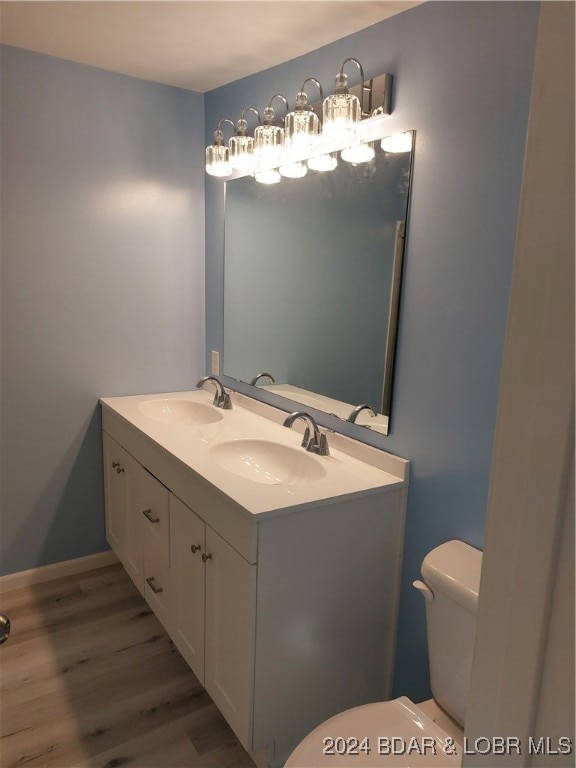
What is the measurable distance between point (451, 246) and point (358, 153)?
491 millimetres

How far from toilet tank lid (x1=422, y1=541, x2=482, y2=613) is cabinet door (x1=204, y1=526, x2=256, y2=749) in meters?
0.45

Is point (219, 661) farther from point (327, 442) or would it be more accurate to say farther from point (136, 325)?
point (136, 325)

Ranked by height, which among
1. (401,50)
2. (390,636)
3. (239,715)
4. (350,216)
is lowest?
(239,715)

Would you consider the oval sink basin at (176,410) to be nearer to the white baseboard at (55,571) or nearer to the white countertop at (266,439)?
the white countertop at (266,439)

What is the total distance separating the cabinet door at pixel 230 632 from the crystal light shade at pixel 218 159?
1.44 metres

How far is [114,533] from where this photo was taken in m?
2.46

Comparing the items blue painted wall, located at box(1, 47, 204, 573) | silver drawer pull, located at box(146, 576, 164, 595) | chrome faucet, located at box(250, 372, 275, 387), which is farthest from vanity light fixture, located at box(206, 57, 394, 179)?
silver drawer pull, located at box(146, 576, 164, 595)

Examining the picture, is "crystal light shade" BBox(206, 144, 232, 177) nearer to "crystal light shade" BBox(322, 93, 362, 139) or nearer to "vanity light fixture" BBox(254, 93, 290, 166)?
"vanity light fixture" BBox(254, 93, 290, 166)

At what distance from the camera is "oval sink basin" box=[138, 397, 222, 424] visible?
2.43 meters

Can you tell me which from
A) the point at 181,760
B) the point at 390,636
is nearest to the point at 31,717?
the point at 181,760

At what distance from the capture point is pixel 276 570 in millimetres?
1396

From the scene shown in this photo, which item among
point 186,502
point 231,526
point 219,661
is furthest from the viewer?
point 186,502

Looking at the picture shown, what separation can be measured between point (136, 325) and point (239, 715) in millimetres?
1693

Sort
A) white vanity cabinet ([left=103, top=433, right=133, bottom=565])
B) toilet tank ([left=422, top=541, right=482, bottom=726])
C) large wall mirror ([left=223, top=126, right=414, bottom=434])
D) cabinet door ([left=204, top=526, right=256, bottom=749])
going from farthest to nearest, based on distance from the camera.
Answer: white vanity cabinet ([left=103, top=433, right=133, bottom=565]) → large wall mirror ([left=223, top=126, right=414, bottom=434]) → cabinet door ([left=204, top=526, right=256, bottom=749]) → toilet tank ([left=422, top=541, right=482, bottom=726])
